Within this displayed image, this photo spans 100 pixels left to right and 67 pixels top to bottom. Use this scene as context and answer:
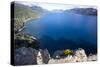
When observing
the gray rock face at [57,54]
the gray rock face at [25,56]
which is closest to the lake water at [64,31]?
the gray rock face at [57,54]

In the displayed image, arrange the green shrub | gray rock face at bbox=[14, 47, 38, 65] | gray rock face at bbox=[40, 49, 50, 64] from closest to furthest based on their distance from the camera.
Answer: gray rock face at bbox=[14, 47, 38, 65]
gray rock face at bbox=[40, 49, 50, 64]
the green shrub

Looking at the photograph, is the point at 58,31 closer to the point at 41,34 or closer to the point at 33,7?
the point at 41,34

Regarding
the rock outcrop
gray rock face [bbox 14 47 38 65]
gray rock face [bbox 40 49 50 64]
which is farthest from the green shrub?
gray rock face [bbox 14 47 38 65]

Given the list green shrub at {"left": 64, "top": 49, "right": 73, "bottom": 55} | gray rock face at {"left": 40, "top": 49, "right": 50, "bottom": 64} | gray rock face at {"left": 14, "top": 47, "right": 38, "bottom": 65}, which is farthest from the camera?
green shrub at {"left": 64, "top": 49, "right": 73, "bottom": 55}

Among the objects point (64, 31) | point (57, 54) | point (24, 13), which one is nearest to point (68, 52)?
point (57, 54)

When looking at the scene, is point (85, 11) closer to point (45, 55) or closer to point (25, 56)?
point (45, 55)

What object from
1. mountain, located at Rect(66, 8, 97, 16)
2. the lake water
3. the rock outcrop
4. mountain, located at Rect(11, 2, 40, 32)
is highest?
mountain, located at Rect(66, 8, 97, 16)

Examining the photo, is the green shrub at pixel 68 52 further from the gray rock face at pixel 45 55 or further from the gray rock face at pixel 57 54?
the gray rock face at pixel 45 55

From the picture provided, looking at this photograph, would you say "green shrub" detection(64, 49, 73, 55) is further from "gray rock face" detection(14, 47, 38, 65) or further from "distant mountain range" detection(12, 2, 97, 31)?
"distant mountain range" detection(12, 2, 97, 31)
